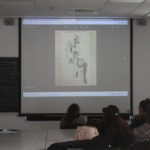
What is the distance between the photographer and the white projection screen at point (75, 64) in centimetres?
564

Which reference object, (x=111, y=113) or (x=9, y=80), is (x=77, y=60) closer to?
(x=9, y=80)

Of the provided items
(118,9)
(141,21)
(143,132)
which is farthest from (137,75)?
(143,132)

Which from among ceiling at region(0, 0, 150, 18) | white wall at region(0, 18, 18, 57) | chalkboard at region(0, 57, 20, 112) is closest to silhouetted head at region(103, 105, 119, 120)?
ceiling at region(0, 0, 150, 18)

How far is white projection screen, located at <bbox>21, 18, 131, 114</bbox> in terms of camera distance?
18.5ft

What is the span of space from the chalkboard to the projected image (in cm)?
82

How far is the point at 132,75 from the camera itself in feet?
19.1

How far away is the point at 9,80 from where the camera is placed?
18.5ft

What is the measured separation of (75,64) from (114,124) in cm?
283

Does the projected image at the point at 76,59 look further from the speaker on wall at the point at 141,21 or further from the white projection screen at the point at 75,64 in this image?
the speaker on wall at the point at 141,21

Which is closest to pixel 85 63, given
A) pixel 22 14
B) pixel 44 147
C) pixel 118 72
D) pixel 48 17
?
pixel 118 72

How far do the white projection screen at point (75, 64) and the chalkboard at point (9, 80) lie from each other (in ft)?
0.42

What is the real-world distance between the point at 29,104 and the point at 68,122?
4.56 feet

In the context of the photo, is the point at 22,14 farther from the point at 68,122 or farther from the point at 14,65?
the point at 68,122

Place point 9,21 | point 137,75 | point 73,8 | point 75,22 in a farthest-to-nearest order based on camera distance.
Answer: point 137,75 → point 75,22 → point 9,21 → point 73,8
